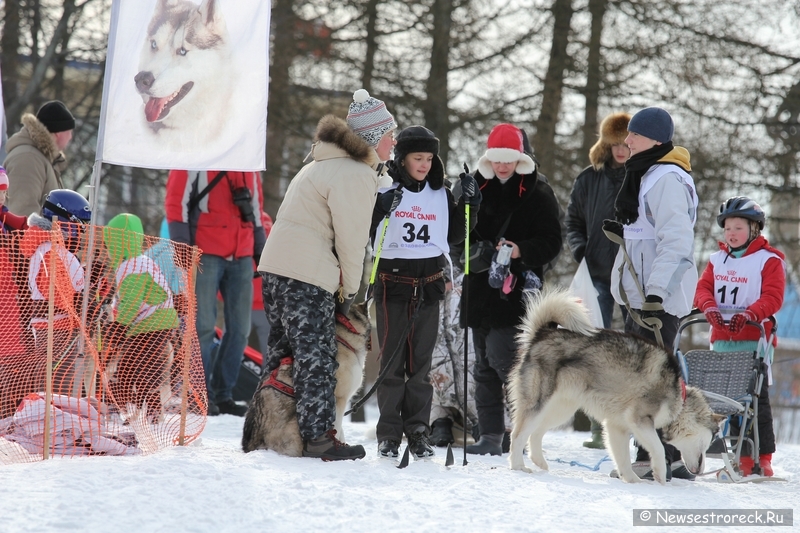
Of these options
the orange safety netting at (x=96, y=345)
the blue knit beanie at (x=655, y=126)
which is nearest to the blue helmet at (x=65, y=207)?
the orange safety netting at (x=96, y=345)

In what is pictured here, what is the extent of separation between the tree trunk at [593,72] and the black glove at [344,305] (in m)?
8.29

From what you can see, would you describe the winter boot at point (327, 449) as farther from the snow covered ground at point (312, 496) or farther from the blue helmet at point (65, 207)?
the blue helmet at point (65, 207)

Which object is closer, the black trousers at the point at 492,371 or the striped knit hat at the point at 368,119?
the striped knit hat at the point at 368,119

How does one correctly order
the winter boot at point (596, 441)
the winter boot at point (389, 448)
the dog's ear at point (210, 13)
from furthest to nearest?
Answer: the winter boot at point (596, 441)
the winter boot at point (389, 448)
the dog's ear at point (210, 13)

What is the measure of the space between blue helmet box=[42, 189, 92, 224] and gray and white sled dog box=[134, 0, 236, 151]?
871 mm

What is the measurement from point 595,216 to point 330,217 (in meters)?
2.49

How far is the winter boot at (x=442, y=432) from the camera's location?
679 centimetres

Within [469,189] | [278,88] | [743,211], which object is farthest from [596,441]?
[278,88]

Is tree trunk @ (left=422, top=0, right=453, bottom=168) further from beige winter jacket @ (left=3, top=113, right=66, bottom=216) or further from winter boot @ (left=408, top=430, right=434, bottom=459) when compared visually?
winter boot @ (left=408, top=430, right=434, bottom=459)

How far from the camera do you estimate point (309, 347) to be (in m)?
5.06

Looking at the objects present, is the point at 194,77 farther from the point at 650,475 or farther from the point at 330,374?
the point at 650,475

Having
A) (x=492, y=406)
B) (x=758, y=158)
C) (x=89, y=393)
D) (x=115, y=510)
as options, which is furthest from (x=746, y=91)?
(x=115, y=510)

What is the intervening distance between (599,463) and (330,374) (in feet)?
6.72

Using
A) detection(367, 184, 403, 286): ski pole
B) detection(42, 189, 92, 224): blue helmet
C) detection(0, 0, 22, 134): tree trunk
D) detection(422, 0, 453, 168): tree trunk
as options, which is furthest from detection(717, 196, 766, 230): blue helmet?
detection(0, 0, 22, 134): tree trunk
